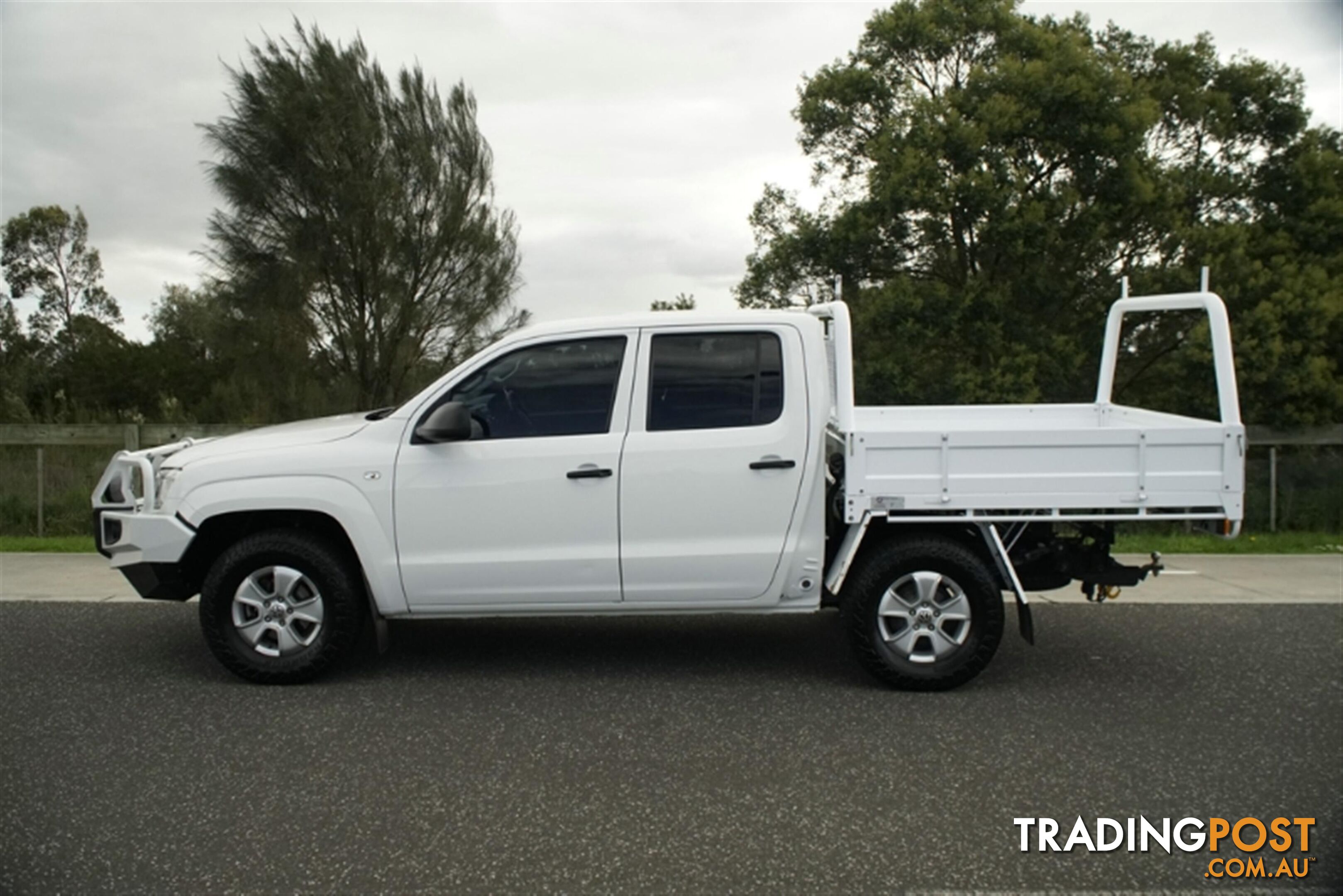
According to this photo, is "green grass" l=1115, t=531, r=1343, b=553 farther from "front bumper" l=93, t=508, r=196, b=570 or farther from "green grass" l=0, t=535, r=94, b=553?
"green grass" l=0, t=535, r=94, b=553

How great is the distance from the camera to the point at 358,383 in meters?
22.9

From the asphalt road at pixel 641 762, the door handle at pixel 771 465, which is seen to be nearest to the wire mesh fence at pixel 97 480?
the asphalt road at pixel 641 762

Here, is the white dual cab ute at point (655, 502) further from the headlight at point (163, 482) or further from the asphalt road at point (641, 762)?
the asphalt road at point (641, 762)

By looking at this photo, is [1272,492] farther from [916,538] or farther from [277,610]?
[277,610]

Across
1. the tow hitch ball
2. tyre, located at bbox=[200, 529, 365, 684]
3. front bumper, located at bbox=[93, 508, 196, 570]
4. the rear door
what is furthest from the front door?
the tow hitch ball

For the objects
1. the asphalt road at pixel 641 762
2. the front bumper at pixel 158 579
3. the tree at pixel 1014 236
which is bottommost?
the asphalt road at pixel 641 762

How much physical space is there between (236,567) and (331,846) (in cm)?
232

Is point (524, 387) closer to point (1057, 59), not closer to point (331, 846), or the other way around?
point (331, 846)

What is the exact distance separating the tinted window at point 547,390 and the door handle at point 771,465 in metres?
0.80

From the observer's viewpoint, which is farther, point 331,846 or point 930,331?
point 930,331

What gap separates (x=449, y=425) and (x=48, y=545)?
743 cm

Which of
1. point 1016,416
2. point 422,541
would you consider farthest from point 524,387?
point 1016,416

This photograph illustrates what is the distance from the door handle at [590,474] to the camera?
225 inches

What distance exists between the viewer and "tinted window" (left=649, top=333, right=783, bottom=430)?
19.1ft
